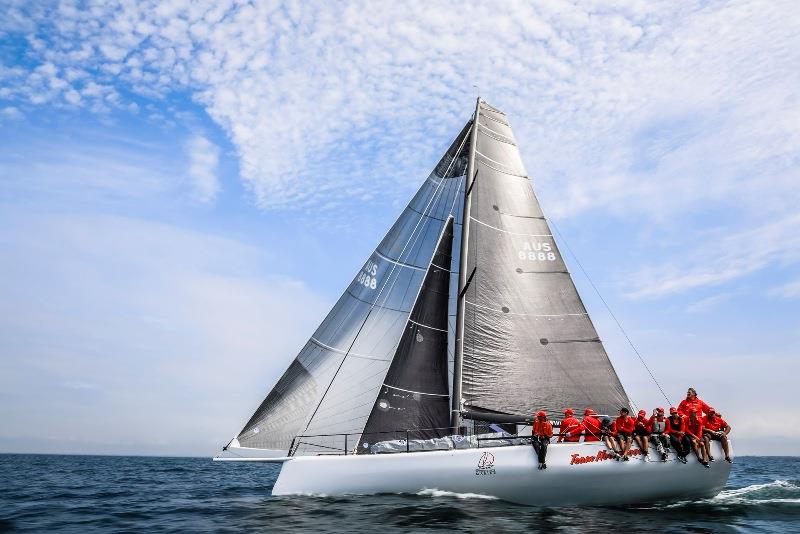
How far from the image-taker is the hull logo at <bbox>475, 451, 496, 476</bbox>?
47.1 ft

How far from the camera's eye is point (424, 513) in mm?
12625

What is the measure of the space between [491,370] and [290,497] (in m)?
6.45

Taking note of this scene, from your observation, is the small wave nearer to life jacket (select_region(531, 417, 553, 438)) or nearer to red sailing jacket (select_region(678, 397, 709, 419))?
life jacket (select_region(531, 417, 553, 438))

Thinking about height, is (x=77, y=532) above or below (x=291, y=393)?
below

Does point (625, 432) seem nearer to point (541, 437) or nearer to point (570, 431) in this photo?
point (570, 431)

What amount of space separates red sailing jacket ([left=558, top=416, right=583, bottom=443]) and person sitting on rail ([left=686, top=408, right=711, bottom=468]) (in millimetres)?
2523

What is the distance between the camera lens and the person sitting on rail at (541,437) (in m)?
14.3

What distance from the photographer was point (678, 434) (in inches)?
579

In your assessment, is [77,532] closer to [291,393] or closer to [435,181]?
[291,393]

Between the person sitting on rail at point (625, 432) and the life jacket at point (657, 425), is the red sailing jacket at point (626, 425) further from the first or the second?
the life jacket at point (657, 425)

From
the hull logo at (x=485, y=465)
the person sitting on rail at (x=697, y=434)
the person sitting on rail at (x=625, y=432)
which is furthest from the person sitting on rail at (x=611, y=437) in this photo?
the hull logo at (x=485, y=465)

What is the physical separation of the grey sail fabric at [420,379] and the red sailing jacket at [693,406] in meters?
6.07

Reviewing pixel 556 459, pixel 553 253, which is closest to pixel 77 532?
pixel 556 459

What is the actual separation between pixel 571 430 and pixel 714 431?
3411 mm
